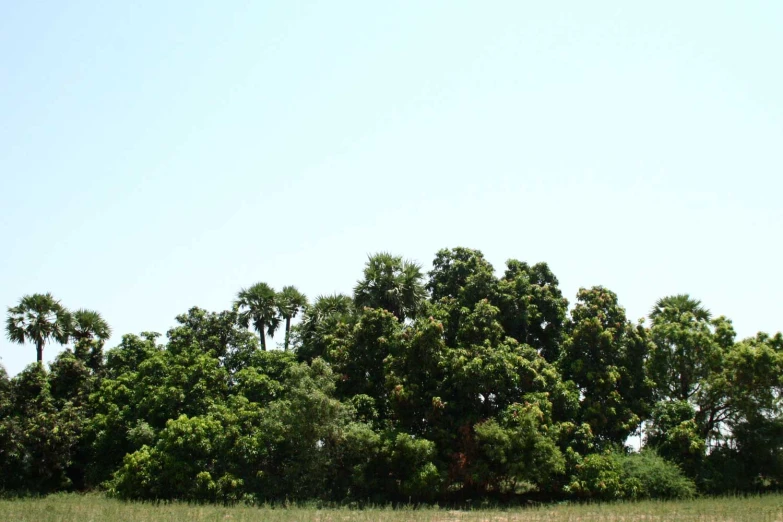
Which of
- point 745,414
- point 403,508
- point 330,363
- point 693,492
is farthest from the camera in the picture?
point 330,363

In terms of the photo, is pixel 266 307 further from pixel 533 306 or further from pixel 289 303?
pixel 533 306

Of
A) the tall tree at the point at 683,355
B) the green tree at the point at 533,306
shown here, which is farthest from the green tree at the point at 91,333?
the tall tree at the point at 683,355

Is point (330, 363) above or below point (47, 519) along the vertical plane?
above

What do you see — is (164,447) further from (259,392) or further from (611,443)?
(611,443)

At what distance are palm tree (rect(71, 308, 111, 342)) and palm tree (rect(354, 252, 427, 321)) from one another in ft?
57.5

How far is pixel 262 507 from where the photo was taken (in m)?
29.4

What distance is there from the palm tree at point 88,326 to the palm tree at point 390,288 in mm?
17535

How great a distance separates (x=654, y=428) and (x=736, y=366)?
5179 millimetres

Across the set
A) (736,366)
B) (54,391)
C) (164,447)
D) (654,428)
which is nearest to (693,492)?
(654,428)

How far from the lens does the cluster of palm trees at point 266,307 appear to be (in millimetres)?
47281

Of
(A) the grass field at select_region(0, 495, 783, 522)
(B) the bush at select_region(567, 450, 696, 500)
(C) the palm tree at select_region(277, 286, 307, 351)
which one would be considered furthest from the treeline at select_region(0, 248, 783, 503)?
(C) the palm tree at select_region(277, 286, 307, 351)

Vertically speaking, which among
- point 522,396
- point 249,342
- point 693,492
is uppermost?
point 249,342

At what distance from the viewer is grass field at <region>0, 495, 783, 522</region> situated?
24344 millimetres

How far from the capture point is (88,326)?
1721 inches
